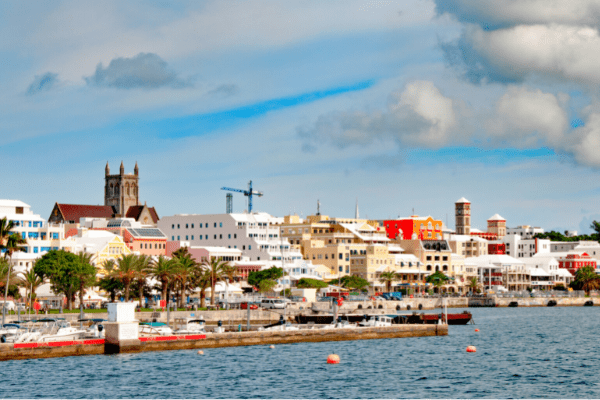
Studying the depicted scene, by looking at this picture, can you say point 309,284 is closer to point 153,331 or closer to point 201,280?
point 201,280

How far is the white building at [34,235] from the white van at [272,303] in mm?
34310

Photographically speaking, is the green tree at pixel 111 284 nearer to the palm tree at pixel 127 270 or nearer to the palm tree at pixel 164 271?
the palm tree at pixel 127 270

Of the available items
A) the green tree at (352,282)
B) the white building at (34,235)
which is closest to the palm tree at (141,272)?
the white building at (34,235)

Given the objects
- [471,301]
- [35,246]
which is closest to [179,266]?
[35,246]

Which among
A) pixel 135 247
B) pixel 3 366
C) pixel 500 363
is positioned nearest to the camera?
pixel 3 366

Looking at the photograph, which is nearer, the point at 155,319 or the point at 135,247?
the point at 155,319

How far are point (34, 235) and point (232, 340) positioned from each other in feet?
260

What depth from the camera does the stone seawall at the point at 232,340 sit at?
7179 cm

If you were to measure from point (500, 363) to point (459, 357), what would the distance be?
5.01 m

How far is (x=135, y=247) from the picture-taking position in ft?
591

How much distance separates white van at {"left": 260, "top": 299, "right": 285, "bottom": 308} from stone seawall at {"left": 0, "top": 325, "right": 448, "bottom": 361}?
41.9 m

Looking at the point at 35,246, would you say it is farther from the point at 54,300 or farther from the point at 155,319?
the point at 155,319

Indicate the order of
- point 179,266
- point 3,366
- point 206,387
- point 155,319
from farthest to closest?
point 179,266 < point 155,319 < point 3,366 < point 206,387

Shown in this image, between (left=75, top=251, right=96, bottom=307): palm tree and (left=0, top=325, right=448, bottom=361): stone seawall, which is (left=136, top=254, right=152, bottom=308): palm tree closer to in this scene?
(left=75, top=251, right=96, bottom=307): palm tree
